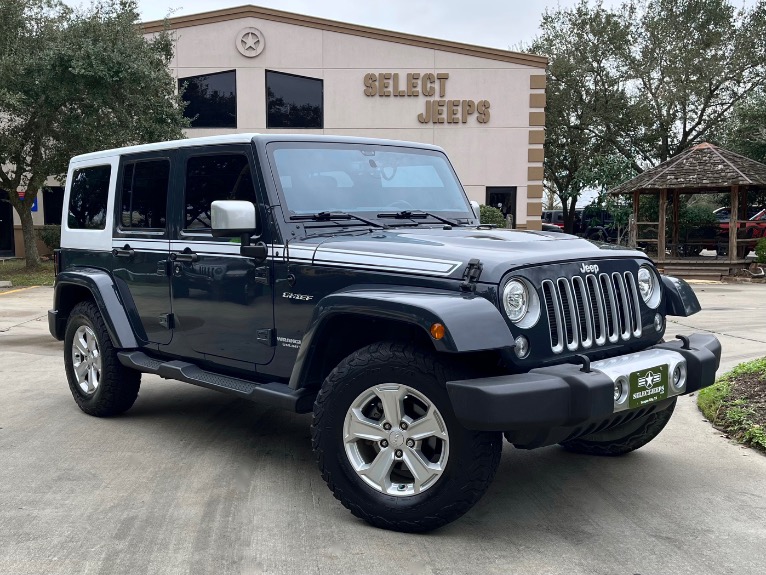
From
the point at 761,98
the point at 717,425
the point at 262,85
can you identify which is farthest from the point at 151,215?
the point at 761,98

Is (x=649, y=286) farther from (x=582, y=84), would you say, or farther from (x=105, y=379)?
(x=582, y=84)

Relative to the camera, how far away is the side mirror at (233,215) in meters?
4.36

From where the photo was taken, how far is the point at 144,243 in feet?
18.5

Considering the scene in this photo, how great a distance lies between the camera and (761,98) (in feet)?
96.2

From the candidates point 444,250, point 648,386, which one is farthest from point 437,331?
point 648,386

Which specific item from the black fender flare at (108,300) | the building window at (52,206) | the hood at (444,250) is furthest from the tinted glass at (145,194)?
the building window at (52,206)

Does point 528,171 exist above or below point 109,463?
above

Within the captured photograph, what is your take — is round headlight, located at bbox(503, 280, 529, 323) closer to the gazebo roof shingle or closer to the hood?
the hood

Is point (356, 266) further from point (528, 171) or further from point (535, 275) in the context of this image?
point (528, 171)

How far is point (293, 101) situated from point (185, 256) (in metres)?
19.9

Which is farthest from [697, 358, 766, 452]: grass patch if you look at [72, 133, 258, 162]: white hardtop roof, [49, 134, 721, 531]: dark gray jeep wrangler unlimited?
[72, 133, 258, 162]: white hardtop roof

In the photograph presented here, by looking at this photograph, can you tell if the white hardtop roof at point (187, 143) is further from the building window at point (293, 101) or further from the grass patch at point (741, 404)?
the building window at point (293, 101)

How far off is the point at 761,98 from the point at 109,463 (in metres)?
30.0

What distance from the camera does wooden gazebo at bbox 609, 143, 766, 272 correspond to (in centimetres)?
2158
